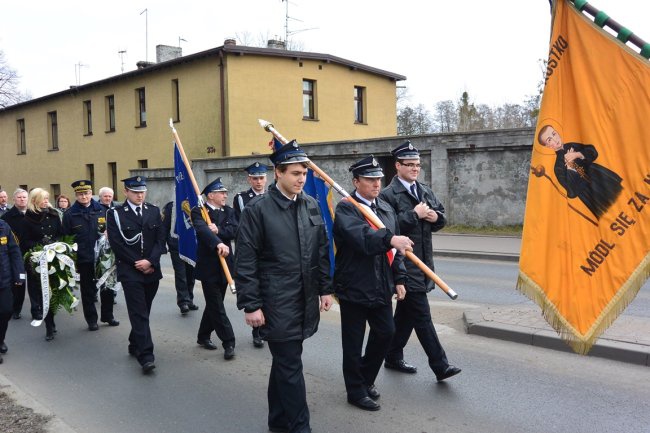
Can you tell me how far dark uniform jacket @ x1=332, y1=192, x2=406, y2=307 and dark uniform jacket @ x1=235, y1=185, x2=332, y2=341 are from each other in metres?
0.46

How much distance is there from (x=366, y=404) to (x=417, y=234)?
1.51 m

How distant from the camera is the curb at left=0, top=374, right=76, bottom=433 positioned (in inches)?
186

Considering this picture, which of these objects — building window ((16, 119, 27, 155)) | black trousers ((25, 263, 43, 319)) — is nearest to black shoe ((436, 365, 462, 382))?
black trousers ((25, 263, 43, 319))

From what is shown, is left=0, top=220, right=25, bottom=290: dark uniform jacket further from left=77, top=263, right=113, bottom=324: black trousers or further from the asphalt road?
left=77, top=263, right=113, bottom=324: black trousers

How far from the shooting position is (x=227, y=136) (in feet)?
92.0

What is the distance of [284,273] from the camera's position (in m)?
4.37

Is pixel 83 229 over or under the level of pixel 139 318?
over

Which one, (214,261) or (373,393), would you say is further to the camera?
(214,261)

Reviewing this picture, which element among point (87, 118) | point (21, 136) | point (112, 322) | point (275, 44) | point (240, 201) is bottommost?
point (112, 322)

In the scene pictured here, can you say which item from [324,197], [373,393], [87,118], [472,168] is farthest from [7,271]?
[87,118]

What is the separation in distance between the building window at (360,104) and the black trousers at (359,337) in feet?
93.3

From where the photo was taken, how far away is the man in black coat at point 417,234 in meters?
5.40

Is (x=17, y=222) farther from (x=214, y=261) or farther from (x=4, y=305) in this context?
(x=214, y=261)

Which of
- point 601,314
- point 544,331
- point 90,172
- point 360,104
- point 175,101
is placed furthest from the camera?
point 90,172
